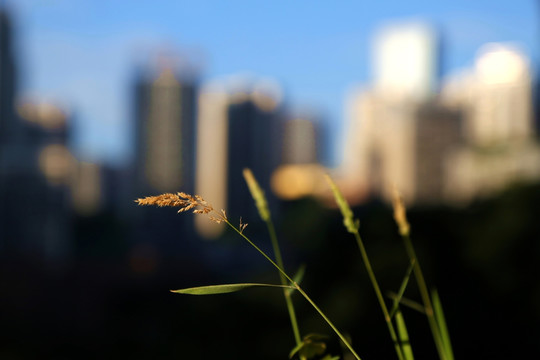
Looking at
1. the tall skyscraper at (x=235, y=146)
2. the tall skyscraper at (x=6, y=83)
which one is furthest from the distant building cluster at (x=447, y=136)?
the tall skyscraper at (x=6, y=83)

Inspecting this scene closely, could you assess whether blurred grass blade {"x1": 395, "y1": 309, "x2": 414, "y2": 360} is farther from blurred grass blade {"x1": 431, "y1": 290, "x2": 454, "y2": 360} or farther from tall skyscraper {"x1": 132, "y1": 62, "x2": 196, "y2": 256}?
tall skyscraper {"x1": 132, "y1": 62, "x2": 196, "y2": 256}

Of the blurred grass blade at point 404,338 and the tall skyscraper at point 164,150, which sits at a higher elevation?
the blurred grass blade at point 404,338

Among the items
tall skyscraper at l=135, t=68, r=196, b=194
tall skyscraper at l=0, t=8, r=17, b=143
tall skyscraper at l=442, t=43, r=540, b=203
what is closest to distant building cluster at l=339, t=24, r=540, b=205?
tall skyscraper at l=442, t=43, r=540, b=203

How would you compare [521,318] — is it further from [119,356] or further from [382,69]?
[382,69]

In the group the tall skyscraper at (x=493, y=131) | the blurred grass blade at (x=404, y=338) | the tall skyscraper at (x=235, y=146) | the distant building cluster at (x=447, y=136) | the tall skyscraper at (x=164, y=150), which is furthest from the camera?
the tall skyscraper at (x=164, y=150)

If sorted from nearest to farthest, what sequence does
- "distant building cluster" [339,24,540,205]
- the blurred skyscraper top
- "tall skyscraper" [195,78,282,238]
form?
"distant building cluster" [339,24,540,205]
"tall skyscraper" [195,78,282,238]
the blurred skyscraper top

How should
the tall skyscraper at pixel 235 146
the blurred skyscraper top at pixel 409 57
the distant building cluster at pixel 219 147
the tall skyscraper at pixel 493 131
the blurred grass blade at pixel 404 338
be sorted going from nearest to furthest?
the blurred grass blade at pixel 404 338 < the tall skyscraper at pixel 493 131 < the distant building cluster at pixel 219 147 < the tall skyscraper at pixel 235 146 < the blurred skyscraper top at pixel 409 57

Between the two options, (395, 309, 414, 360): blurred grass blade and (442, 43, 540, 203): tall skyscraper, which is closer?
(395, 309, 414, 360): blurred grass blade

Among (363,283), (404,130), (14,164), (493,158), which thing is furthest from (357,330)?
(404,130)

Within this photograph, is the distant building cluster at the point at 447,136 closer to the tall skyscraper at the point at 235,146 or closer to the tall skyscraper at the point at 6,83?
the tall skyscraper at the point at 235,146
